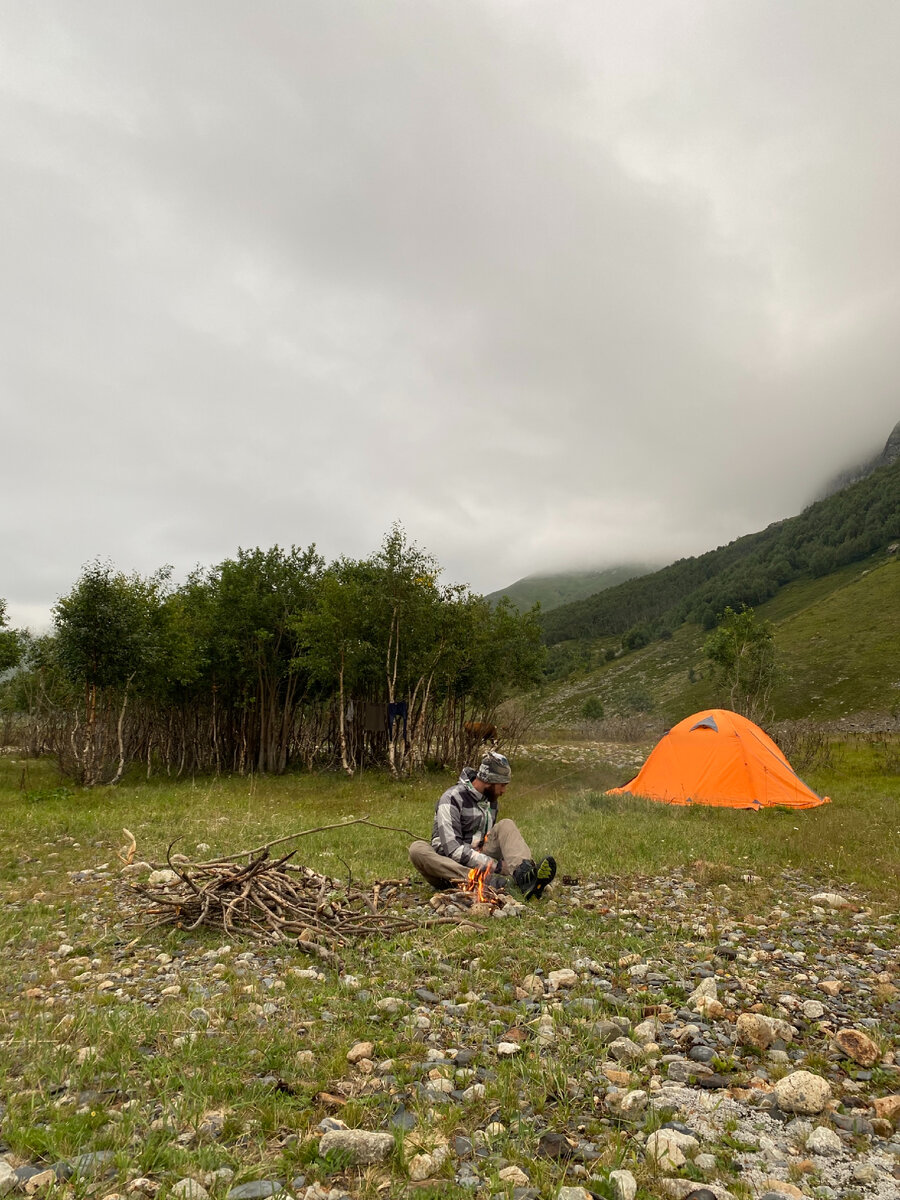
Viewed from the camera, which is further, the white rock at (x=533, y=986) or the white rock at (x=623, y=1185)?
the white rock at (x=533, y=986)

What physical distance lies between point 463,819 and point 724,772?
1179cm

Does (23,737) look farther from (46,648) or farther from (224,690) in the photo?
(224,690)

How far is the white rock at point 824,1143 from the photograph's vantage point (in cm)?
328

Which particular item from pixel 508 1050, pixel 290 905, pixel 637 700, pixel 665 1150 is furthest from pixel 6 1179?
pixel 637 700

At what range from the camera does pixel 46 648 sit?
3453 cm

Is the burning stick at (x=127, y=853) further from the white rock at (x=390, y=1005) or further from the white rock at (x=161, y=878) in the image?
the white rock at (x=390, y=1005)

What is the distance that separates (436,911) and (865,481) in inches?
8622

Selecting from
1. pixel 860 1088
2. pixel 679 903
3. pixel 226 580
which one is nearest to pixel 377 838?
pixel 679 903

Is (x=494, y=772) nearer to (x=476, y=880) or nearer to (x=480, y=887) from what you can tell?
(x=476, y=880)

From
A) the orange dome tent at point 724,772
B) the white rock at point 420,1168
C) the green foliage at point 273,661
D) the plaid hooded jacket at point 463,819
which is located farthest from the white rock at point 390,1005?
the green foliage at point 273,661

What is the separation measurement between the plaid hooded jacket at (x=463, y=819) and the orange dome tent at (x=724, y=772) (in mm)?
10933

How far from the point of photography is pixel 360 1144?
3205mm

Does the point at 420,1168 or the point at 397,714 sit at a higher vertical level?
the point at 397,714

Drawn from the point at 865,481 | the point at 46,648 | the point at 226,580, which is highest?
the point at 865,481
